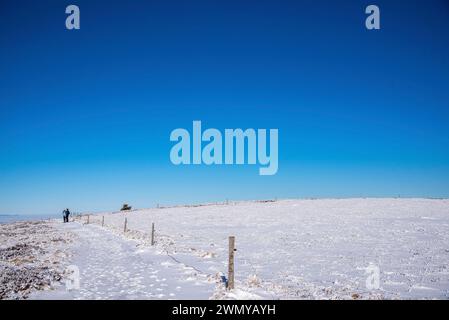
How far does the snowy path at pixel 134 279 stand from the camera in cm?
1169

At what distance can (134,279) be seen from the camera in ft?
46.2

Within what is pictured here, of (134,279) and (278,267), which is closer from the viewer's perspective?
(134,279)

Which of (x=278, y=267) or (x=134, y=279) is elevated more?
(x=134, y=279)

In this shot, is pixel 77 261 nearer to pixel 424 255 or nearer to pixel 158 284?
pixel 158 284

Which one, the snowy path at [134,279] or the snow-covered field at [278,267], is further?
the snow-covered field at [278,267]

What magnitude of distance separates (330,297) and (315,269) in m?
5.59

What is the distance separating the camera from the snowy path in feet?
38.3

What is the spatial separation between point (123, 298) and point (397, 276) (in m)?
11.8

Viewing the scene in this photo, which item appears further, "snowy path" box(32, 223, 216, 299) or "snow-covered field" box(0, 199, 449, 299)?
"snow-covered field" box(0, 199, 449, 299)

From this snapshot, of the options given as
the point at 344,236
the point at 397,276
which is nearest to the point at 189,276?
the point at 397,276

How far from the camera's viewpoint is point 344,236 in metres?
29.1
